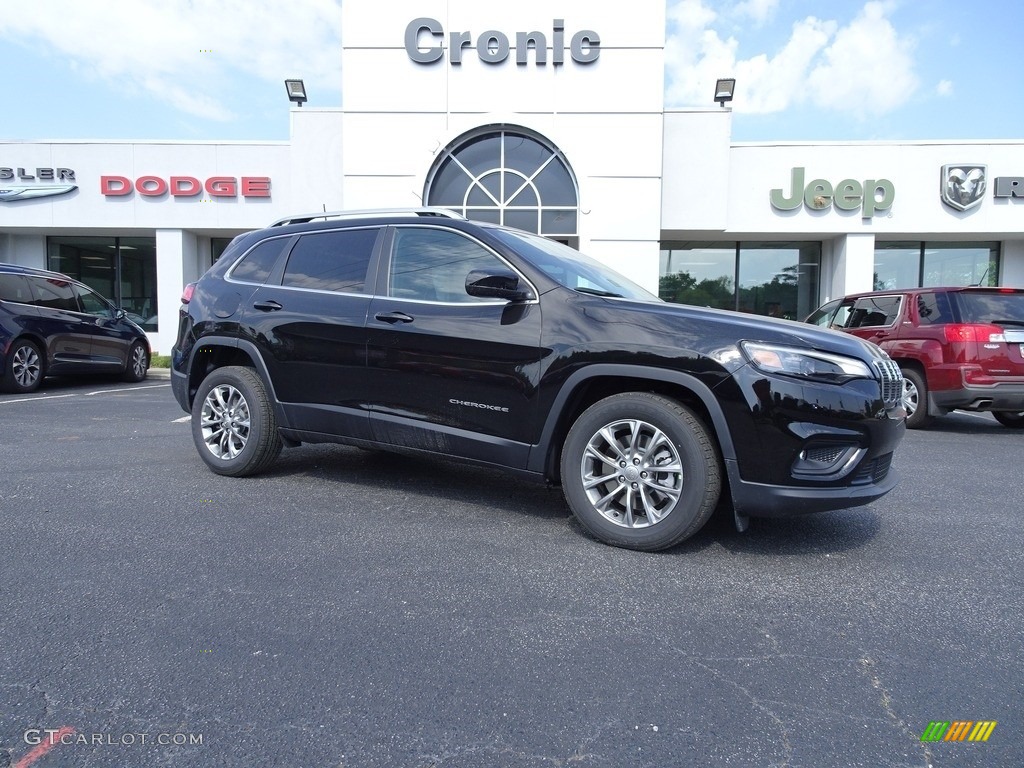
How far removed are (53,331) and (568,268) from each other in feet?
30.8

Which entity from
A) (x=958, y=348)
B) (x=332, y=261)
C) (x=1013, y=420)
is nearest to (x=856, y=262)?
(x=1013, y=420)

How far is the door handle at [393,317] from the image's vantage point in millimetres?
4121

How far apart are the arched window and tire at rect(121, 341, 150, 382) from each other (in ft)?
20.7

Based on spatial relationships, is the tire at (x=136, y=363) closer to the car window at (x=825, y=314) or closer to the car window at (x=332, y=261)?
the car window at (x=332, y=261)

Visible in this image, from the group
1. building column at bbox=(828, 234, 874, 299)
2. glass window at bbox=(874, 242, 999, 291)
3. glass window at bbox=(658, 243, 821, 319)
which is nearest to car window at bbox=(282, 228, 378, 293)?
glass window at bbox=(658, 243, 821, 319)

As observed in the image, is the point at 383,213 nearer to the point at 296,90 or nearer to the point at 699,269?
the point at 699,269

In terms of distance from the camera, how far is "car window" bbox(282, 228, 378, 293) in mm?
4488

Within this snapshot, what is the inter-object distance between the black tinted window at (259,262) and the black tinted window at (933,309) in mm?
6892

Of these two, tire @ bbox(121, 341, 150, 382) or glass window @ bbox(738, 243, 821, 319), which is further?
glass window @ bbox(738, 243, 821, 319)

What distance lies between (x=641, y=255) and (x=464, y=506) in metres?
11.4

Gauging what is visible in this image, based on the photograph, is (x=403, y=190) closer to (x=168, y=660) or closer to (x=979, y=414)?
(x=979, y=414)

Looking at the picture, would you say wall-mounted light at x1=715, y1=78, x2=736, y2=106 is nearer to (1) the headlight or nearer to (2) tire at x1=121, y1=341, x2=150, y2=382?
(2) tire at x1=121, y1=341, x2=150, y2=382

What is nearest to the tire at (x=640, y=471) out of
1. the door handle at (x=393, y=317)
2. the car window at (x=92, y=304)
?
the door handle at (x=393, y=317)

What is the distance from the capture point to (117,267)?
18.3 m
